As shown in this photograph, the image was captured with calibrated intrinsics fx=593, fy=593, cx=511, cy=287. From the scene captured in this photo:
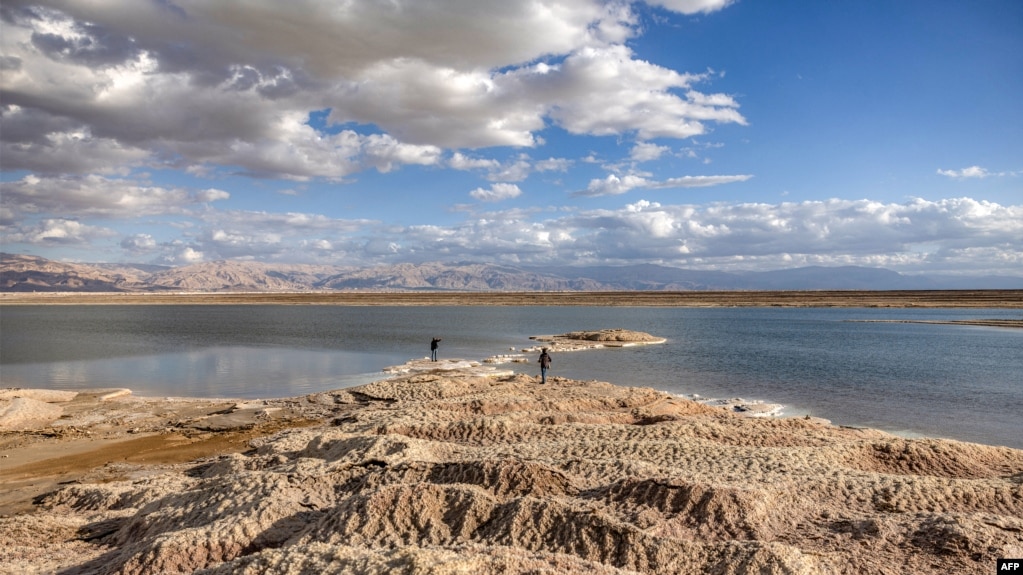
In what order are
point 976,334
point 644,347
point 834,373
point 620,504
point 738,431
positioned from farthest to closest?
point 976,334
point 644,347
point 834,373
point 738,431
point 620,504

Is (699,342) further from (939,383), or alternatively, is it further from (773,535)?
(773,535)

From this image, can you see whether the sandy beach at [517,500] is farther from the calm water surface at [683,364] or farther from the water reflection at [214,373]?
the water reflection at [214,373]

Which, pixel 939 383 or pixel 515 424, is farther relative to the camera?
pixel 939 383

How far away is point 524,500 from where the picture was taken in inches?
325

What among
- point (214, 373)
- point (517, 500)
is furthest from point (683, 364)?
point (517, 500)

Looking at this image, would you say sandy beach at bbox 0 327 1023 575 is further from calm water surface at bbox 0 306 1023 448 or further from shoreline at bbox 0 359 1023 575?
calm water surface at bbox 0 306 1023 448

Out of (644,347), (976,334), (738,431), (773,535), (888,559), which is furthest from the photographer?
(976,334)

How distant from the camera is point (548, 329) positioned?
61.5 m

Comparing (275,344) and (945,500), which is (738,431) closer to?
(945,500)

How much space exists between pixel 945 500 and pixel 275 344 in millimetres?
44560

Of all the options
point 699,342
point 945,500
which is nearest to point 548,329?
point 699,342

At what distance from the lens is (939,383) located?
26609 millimetres

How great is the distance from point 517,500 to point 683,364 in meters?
26.9

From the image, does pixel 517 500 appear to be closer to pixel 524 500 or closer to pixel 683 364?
pixel 524 500
